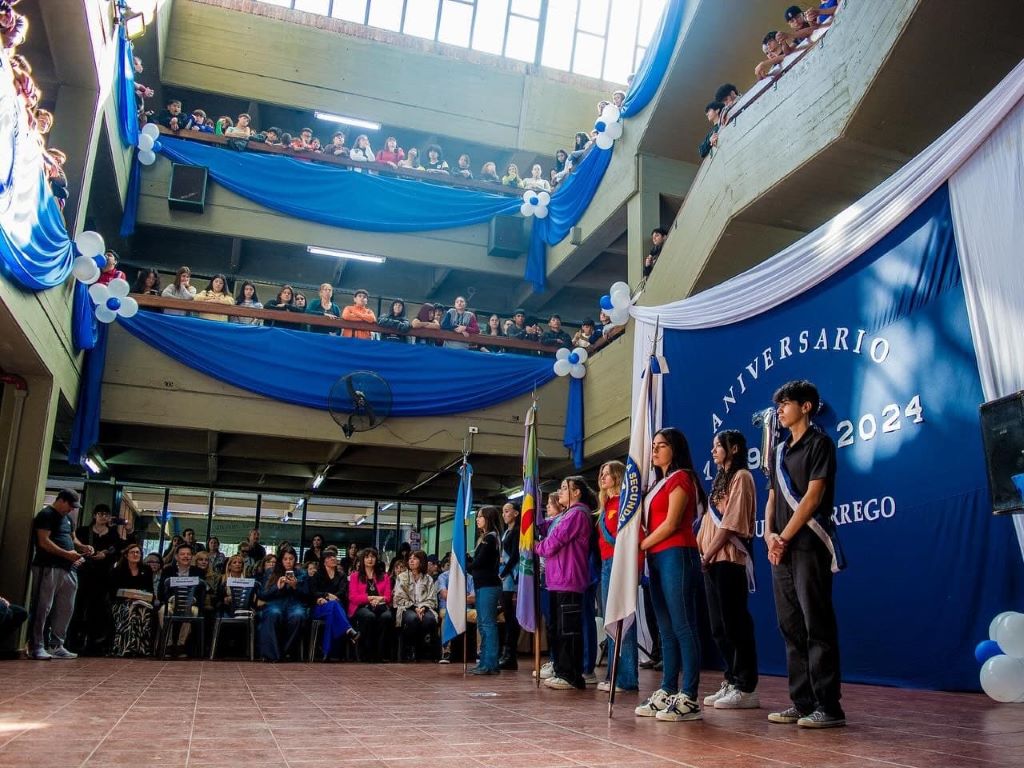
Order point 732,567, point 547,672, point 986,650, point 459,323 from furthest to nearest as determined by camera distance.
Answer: point 459,323 < point 547,672 < point 986,650 < point 732,567

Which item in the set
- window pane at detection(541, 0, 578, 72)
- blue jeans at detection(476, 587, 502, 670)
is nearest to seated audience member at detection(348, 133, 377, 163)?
window pane at detection(541, 0, 578, 72)

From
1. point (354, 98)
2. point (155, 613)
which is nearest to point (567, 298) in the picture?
point (354, 98)

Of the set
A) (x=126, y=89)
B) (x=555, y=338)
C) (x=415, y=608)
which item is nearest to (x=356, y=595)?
(x=415, y=608)

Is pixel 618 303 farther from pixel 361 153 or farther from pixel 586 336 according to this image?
pixel 361 153

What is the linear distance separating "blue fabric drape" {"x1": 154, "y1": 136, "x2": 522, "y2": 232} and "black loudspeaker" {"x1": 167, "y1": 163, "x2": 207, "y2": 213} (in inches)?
4.6

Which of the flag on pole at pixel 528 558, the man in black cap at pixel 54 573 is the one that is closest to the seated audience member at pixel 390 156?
the man in black cap at pixel 54 573

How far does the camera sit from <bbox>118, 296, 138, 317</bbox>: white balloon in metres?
9.22

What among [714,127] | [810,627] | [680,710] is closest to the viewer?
[810,627]

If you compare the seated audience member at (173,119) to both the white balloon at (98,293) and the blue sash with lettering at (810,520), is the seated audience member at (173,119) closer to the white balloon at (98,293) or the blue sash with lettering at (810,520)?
the white balloon at (98,293)

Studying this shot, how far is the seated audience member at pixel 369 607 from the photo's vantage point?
8.87m

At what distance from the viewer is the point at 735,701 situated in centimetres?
412

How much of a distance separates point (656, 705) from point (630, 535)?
777mm

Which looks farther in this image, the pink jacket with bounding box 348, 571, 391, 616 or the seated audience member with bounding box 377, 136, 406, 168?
the seated audience member with bounding box 377, 136, 406, 168

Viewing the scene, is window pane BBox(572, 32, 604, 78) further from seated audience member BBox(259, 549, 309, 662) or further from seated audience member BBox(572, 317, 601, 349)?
seated audience member BBox(259, 549, 309, 662)
